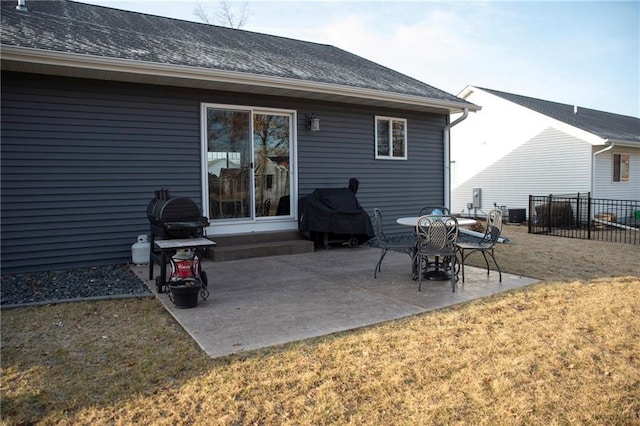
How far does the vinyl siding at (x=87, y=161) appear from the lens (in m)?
5.65

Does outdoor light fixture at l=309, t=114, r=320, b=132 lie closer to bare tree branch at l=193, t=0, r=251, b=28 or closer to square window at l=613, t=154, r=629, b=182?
square window at l=613, t=154, r=629, b=182

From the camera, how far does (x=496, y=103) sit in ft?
54.9

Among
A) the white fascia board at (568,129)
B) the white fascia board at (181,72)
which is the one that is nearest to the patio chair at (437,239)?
the white fascia board at (181,72)

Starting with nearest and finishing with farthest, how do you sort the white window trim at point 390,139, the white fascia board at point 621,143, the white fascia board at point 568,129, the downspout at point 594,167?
the white window trim at point 390,139
the white fascia board at point 621,143
the white fascia board at point 568,129
the downspout at point 594,167

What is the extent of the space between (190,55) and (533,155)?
12.9 metres

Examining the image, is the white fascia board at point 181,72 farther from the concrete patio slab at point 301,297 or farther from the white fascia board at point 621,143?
the white fascia board at point 621,143

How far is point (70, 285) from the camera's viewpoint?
16.9ft

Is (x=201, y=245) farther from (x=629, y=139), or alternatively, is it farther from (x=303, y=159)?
(x=629, y=139)

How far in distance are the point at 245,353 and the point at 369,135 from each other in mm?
6398

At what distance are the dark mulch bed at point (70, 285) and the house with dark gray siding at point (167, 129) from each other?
30 cm

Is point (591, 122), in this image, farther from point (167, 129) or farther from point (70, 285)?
point (70, 285)

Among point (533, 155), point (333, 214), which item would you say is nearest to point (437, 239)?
point (333, 214)

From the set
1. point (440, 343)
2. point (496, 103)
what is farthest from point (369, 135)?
point (496, 103)

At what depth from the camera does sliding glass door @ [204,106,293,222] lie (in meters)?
7.16
